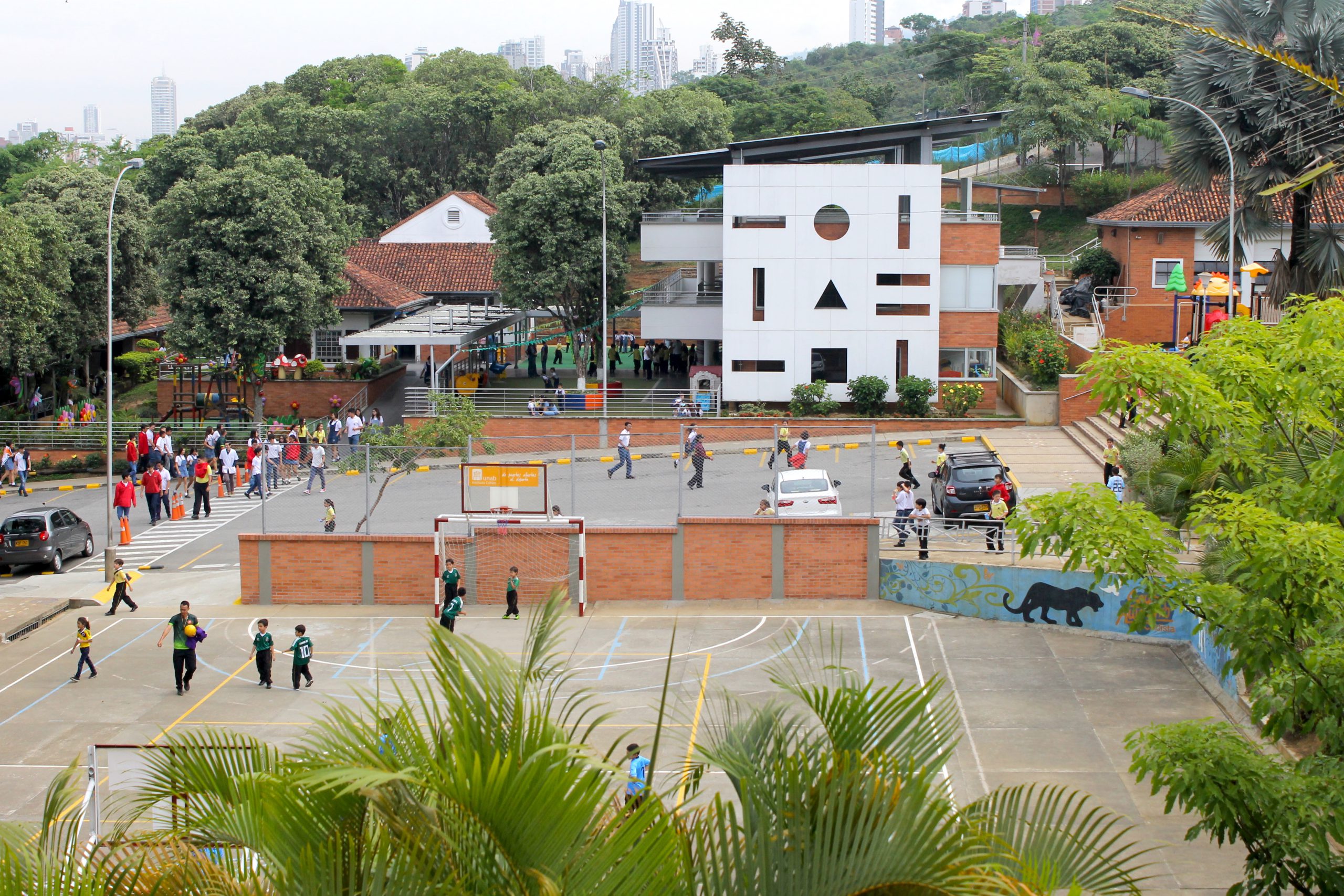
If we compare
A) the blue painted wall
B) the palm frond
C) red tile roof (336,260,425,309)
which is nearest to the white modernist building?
red tile roof (336,260,425,309)

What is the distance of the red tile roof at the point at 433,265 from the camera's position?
5853cm

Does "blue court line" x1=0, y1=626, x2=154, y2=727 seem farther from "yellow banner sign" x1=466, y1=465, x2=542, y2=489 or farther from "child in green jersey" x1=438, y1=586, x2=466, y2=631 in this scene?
"yellow banner sign" x1=466, y1=465, x2=542, y2=489

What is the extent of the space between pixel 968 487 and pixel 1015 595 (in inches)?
146

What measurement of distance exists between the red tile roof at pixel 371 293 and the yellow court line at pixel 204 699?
30032 mm

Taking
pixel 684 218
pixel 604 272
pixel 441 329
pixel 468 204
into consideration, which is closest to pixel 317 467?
pixel 604 272

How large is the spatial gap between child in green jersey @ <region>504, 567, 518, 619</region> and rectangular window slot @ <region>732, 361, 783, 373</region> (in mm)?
19011

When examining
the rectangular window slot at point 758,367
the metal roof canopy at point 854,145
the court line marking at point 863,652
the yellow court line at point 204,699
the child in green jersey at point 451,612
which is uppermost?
the metal roof canopy at point 854,145

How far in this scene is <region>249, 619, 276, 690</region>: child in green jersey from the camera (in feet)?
65.3

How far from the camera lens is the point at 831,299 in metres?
41.5

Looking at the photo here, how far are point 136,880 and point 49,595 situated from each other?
83.2ft

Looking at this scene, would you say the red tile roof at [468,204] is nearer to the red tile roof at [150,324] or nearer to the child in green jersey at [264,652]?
the red tile roof at [150,324]

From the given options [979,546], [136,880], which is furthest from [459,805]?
[979,546]

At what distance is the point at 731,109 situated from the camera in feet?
→ 263

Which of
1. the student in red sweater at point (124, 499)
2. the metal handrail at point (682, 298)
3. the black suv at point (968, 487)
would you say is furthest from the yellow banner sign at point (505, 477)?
the metal handrail at point (682, 298)
